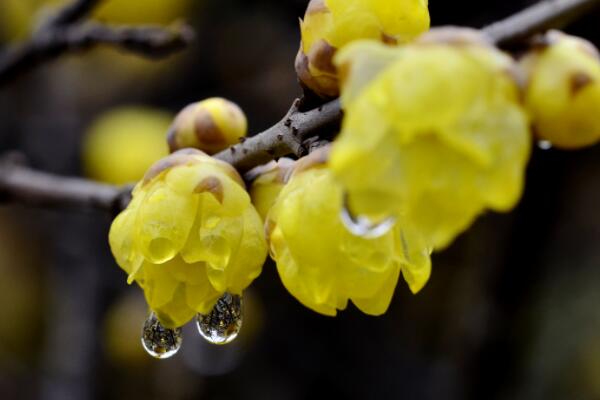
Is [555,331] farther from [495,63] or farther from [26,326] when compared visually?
[495,63]

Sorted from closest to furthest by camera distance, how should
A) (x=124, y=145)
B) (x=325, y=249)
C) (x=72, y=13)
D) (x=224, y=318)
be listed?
(x=325, y=249)
(x=224, y=318)
(x=72, y=13)
(x=124, y=145)

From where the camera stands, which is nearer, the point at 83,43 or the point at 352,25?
the point at 352,25

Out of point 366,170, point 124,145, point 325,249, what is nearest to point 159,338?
point 325,249

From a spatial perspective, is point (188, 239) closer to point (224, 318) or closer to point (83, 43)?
point (224, 318)

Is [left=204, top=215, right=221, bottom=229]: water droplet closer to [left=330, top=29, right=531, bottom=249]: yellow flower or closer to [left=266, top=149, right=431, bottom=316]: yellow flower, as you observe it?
[left=266, top=149, right=431, bottom=316]: yellow flower

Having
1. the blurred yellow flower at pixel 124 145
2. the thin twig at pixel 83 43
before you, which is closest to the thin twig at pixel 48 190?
the thin twig at pixel 83 43

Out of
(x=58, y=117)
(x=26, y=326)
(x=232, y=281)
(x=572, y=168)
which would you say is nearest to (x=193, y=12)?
(x=58, y=117)

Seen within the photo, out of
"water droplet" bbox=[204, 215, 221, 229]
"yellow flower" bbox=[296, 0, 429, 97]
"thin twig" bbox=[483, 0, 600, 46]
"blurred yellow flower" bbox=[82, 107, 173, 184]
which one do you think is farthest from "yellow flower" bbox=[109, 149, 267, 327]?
"blurred yellow flower" bbox=[82, 107, 173, 184]
